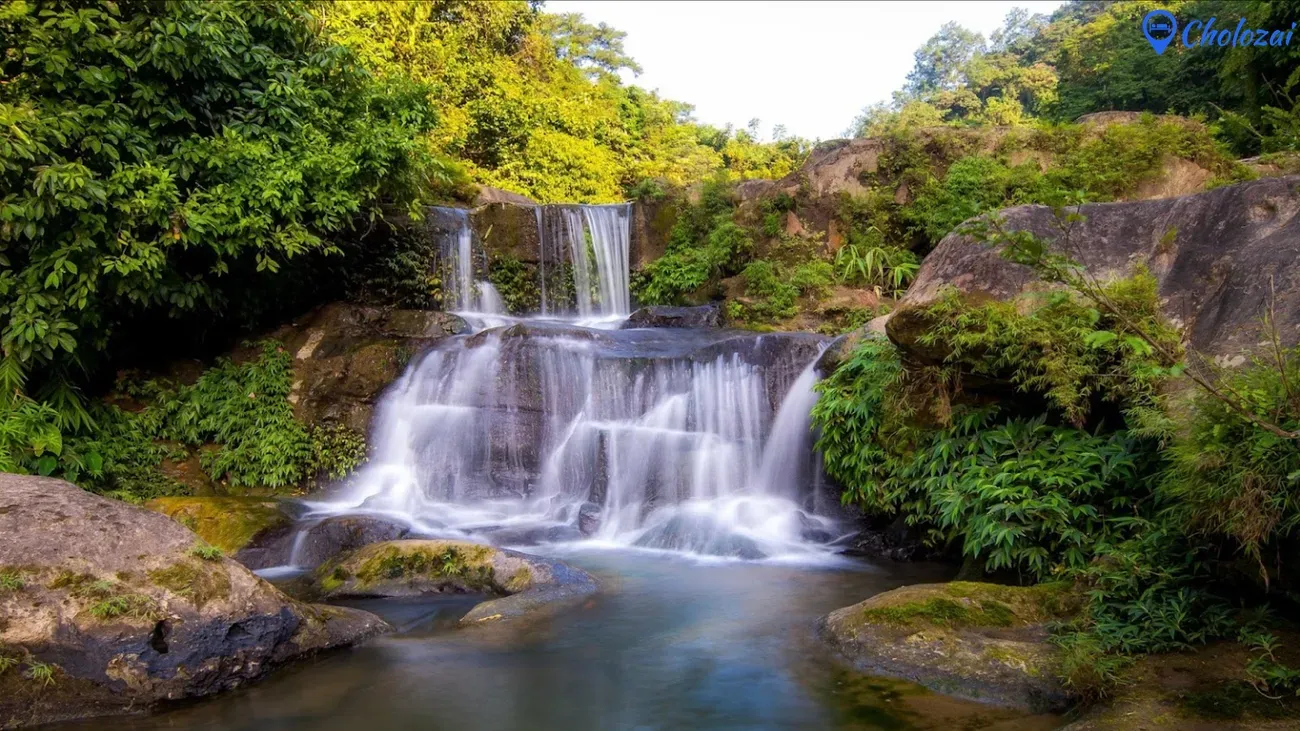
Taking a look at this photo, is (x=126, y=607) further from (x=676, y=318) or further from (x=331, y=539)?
(x=676, y=318)

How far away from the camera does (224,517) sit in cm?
834

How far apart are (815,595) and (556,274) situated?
962cm

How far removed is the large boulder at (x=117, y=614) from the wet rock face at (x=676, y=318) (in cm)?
876

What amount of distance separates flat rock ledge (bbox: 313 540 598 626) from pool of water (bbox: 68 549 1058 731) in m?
0.20

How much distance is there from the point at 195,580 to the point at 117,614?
0.45 m

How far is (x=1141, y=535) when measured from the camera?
5.16 meters

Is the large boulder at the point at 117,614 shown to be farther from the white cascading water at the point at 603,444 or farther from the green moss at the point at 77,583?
the white cascading water at the point at 603,444

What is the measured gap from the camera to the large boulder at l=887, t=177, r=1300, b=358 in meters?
5.64

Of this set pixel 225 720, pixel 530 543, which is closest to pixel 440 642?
pixel 225 720

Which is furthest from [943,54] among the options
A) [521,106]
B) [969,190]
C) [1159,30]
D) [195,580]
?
[195,580]

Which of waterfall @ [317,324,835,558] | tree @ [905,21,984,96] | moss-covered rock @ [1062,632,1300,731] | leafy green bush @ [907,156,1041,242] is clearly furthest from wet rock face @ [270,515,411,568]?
tree @ [905,21,984,96]

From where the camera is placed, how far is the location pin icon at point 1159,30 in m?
19.6

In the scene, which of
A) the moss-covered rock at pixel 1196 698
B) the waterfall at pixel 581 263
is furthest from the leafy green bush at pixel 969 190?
the moss-covered rock at pixel 1196 698

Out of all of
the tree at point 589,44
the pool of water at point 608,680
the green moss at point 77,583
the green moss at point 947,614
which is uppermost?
the tree at point 589,44
